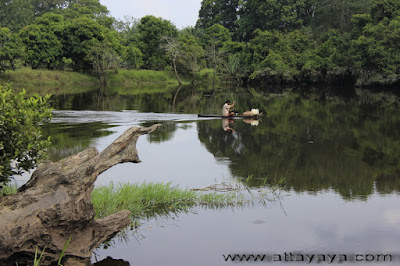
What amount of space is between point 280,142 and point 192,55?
1732 inches

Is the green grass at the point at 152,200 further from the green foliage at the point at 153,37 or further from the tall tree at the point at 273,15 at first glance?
the tall tree at the point at 273,15

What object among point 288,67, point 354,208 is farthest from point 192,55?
point 354,208

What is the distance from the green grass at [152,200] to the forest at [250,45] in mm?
40253

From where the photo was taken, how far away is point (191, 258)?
22.4 feet

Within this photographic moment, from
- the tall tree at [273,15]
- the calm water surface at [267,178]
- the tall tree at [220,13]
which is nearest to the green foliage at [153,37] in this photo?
the tall tree at [273,15]

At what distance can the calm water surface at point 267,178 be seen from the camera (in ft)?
23.8

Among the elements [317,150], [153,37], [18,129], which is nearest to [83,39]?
[153,37]

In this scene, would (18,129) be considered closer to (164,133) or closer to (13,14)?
(164,133)

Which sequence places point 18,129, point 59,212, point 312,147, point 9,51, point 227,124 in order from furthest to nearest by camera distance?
point 9,51 < point 227,124 < point 312,147 < point 18,129 < point 59,212

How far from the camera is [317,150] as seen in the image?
15125 mm

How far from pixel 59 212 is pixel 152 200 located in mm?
3502

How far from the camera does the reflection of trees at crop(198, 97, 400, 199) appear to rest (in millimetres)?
11219

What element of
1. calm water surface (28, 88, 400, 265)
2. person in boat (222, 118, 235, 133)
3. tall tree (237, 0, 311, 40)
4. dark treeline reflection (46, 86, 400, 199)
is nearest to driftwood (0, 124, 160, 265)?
calm water surface (28, 88, 400, 265)

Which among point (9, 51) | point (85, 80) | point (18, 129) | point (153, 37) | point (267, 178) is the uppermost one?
point (153, 37)
